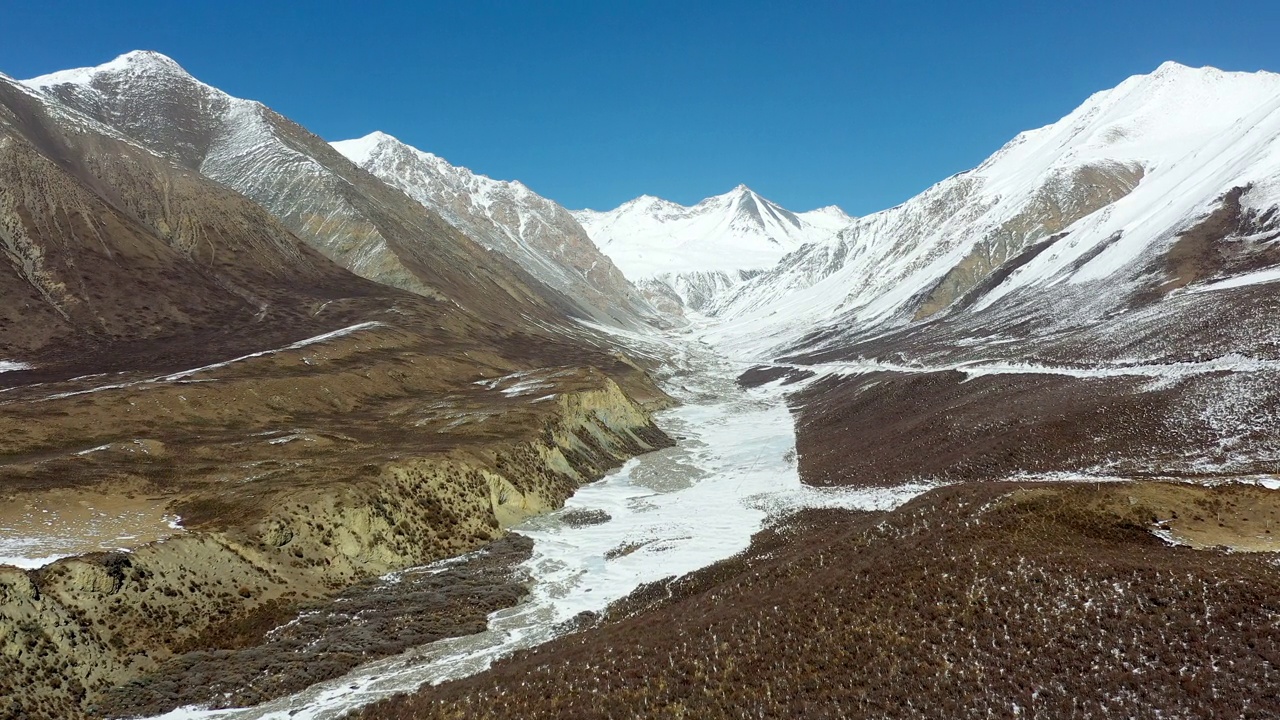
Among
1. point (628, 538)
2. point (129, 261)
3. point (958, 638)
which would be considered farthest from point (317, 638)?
point (129, 261)

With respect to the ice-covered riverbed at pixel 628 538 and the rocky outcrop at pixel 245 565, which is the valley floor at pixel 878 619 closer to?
the ice-covered riverbed at pixel 628 538

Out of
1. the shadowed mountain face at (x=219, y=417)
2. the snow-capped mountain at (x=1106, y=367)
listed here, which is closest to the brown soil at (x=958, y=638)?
the shadowed mountain face at (x=219, y=417)

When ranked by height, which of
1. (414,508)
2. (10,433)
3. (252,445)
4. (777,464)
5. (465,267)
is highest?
(465,267)

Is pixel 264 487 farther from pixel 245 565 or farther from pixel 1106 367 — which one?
→ pixel 1106 367

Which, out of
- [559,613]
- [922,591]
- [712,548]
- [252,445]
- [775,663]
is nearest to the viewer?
[775,663]

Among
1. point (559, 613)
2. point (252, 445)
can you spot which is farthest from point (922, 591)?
point (252, 445)

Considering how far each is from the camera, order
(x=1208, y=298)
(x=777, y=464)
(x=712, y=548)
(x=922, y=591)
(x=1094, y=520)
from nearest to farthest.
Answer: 1. (x=922, y=591)
2. (x=1094, y=520)
3. (x=712, y=548)
4. (x=777, y=464)
5. (x=1208, y=298)

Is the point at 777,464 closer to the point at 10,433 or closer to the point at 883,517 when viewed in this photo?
the point at 883,517
